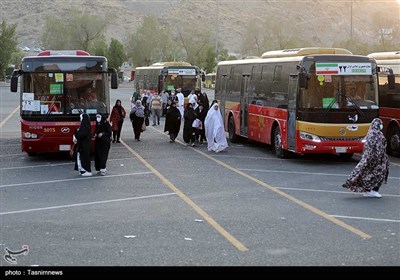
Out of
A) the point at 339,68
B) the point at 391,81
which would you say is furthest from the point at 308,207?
the point at 391,81

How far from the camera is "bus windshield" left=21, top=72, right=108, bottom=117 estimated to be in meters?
20.3

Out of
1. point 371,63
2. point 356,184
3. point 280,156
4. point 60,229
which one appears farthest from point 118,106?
point 60,229

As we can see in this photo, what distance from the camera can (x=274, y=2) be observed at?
194 meters

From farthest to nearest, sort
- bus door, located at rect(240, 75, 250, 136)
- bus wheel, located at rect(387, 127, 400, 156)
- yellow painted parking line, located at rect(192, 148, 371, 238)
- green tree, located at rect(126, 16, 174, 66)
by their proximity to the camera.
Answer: green tree, located at rect(126, 16, 174, 66) < bus door, located at rect(240, 75, 250, 136) < bus wheel, located at rect(387, 127, 400, 156) < yellow painted parking line, located at rect(192, 148, 371, 238)

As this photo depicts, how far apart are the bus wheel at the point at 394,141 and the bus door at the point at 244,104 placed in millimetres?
4794

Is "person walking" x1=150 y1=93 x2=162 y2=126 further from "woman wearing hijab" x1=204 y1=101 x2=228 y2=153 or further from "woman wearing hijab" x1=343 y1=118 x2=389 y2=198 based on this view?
"woman wearing hijab" x1=343 y1=118 x2=389 y2=198

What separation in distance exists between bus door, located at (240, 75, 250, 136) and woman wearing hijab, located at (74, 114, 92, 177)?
27.6ft

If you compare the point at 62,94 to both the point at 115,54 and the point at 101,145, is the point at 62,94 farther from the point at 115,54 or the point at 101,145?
the point at 115,54

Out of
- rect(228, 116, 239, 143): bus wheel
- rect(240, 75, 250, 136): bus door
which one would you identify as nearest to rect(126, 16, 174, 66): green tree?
rect(228, 116, 239, 143): bus wheel

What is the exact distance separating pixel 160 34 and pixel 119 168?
105 meters

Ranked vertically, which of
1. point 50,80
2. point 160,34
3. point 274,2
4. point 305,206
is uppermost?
point 274,2

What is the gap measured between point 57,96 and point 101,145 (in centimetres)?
351

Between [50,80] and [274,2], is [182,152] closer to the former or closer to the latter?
[50,80]

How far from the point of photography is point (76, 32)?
12912 cm
